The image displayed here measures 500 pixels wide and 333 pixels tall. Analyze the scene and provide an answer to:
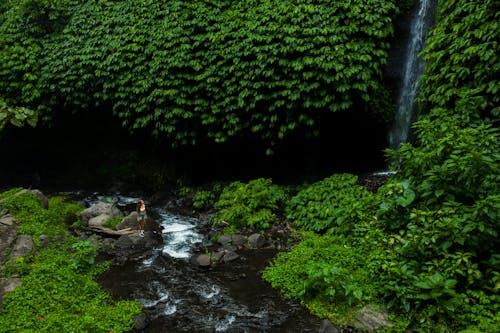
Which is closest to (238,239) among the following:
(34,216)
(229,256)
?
(229,256)

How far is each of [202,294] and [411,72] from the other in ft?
31.0

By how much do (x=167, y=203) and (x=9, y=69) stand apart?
8.98m

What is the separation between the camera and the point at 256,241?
8.04 m

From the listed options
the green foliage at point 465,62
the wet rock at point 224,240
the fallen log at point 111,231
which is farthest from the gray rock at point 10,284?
the green foliage at point 465,62

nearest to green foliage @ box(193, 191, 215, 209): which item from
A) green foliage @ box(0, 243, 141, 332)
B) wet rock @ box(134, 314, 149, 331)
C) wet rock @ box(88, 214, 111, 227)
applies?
wet rock @ box(88, 214, 111, 227)

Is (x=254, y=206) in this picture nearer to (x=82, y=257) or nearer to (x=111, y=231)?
(x=111, y=231)

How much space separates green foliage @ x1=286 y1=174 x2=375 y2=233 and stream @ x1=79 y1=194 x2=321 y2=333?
4.37ft

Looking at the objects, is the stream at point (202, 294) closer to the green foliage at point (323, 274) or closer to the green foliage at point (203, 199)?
the green foliage at point (323, 274)

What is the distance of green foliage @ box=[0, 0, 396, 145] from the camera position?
9461 millimetres

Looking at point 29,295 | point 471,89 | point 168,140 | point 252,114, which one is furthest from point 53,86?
point 471,89

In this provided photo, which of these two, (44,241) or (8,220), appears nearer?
(44,241)

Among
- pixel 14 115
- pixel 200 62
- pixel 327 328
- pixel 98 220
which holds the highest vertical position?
pixel 200 62

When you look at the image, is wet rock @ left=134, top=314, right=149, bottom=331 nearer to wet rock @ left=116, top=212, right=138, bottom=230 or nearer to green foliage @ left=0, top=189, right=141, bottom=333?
green foliage @ left=0, top=189, right=141, bottom=333

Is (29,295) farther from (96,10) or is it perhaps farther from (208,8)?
(96,10)
